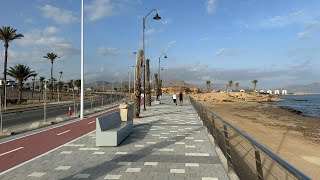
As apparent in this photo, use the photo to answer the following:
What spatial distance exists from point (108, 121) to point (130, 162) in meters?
4.01

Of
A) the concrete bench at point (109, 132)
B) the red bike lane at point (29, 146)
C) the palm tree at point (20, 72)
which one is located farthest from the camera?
the palm tree at point (20, 72)

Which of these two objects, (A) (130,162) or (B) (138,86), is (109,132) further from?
(B) (138,86)

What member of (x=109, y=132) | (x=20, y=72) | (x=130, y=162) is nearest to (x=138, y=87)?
(x=109, y=132)

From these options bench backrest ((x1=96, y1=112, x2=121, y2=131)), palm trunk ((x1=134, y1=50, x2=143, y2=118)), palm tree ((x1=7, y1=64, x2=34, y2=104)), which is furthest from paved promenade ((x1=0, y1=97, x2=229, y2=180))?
palm tree ((x1=7, y1=64, x2=34, y2=104))

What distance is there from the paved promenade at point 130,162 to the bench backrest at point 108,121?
760 mm

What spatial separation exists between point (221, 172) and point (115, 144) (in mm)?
4661

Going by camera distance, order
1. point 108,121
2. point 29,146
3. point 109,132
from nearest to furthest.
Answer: point 109,132 → point 29,146 → point 108,121

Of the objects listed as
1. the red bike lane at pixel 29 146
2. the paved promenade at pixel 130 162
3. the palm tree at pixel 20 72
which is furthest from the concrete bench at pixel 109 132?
the palm tree at pixel 20 72

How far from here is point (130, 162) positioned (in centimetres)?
920

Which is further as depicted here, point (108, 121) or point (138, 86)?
point (138, 86)

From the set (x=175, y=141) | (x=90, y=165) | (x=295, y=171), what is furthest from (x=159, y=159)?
(x=295, y=171)

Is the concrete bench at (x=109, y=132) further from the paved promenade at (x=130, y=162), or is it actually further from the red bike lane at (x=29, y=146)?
the red bike lane at (x=29, y=146)

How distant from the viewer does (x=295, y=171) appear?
10.4ft

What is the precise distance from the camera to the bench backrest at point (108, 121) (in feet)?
38.5
